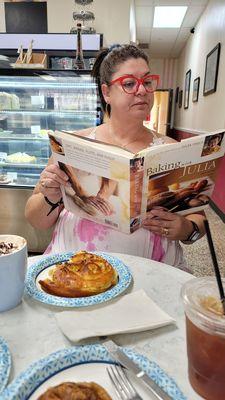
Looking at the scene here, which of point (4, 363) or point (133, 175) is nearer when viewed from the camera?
point (4, 363)

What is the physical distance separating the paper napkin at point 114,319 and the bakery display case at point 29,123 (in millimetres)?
1805

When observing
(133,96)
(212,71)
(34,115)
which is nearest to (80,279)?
(133,96)

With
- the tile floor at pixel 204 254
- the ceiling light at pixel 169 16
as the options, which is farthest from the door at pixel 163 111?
the tile floor at pixel 204 254

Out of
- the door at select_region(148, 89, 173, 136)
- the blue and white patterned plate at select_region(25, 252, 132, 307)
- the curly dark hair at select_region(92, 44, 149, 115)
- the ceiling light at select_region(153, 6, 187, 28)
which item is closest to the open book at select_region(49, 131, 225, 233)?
the blue and white patterned plate at select_region(25, 252, 132, 307)

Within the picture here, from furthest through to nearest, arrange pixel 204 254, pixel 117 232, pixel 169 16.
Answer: pixel 169 16
pixel 204 254
pixel 117 232

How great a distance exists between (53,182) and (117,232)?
292 millimetres

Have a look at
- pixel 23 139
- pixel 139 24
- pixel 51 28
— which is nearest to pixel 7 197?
pixel 23 139

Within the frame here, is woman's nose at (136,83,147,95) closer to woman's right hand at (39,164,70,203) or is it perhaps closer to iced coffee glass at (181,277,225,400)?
woman's right hand at (39,164,70,203)

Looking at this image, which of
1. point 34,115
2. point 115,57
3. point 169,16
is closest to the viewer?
point 115,57

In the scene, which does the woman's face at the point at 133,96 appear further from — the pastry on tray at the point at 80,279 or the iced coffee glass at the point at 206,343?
the iced coffee glass at the point at 206,343

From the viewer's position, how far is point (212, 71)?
4492 millimetres

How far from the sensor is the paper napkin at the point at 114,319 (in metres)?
0.58

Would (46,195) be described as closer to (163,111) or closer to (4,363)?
(4,363)

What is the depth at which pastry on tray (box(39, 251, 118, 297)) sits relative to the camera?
72cm
